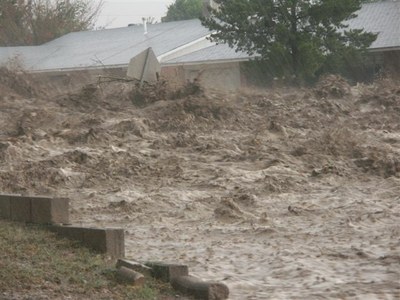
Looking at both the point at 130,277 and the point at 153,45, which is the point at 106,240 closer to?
the point at 130,277

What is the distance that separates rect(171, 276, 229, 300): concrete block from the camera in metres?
7.18

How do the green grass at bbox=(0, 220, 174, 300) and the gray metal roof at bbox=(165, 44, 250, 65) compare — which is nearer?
the green grass at bbox=(0, 220, 174, 300)

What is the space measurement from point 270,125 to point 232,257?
34.0ft

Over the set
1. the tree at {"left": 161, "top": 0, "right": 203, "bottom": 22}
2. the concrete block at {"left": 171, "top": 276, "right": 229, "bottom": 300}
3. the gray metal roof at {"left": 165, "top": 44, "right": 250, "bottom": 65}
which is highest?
the tree at {"left": 161, "top": 0, "right": 203, "bottom": 22}

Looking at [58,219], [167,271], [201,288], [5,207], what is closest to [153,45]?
[5,207]

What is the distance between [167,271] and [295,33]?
22.6 m

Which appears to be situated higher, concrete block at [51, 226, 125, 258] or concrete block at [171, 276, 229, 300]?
concrete block at [51, 226, 125, 258]

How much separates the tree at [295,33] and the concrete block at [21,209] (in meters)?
19.3

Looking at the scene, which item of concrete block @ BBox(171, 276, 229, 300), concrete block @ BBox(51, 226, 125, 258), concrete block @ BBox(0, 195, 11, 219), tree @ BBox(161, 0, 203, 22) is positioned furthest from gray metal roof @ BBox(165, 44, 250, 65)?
tree @ BBox(161, 0, 203, 22)

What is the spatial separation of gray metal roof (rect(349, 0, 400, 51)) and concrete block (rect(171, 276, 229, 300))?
82.2 ft

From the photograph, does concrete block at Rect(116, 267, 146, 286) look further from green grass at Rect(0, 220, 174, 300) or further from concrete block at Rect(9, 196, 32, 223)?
concrete block at Rect(9, 196, 32, 223)

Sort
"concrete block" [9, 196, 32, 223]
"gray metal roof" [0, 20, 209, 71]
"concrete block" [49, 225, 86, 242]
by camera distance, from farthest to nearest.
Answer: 1. "gray metal roof" [0, 20, 209, 71]
2. "concrete block" [9, 196, 32, 223]
3. "concrete block" [49, 225, 86, 242]

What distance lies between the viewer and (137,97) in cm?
2292

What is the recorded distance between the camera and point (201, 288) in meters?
7.20
